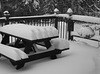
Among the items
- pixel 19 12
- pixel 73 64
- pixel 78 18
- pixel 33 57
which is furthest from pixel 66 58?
pixel 19 12

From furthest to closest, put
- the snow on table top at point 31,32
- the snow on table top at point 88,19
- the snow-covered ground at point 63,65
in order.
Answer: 1. the snow on table top at point 88,19
2. the snow on table top at point 31,32
3. the snow-covered ground at point 63,65

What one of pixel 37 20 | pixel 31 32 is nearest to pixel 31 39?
pixel 31 32

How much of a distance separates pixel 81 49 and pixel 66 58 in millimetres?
1231

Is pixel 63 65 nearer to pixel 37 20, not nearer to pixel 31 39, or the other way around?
pixel 31 39

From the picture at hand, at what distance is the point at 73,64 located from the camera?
4406 millimetres

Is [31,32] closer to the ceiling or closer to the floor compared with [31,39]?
closer to the ceiling

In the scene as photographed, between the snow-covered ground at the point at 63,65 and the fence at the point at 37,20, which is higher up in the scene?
the fence at the point at 37,20

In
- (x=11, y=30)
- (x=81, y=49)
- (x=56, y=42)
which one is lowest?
(x=81, y=49)

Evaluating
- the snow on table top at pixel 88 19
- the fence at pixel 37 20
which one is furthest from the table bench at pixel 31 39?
the snow on table top at pixel 88 19

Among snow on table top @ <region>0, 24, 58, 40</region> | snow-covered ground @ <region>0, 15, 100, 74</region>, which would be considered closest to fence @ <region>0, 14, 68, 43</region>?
snow on table top @ <region>0, 24, 58, 40</region>

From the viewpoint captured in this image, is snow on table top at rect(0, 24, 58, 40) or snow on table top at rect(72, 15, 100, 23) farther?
snow on table top at rect(72, 15, 100, 23)

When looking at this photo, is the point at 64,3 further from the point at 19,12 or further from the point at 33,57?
the point at 33,57

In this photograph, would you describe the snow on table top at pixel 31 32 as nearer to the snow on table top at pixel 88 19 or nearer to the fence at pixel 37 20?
the fence at pixel 37 20

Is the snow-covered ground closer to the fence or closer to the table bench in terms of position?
the table bench
